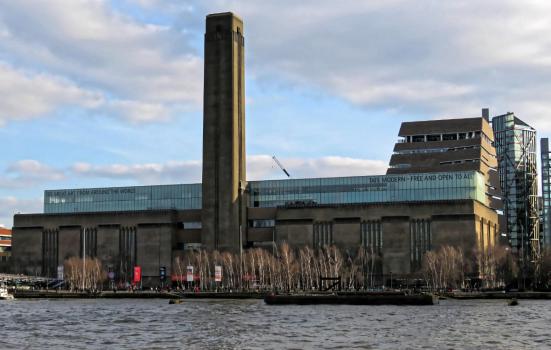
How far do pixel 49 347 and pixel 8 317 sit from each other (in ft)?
141

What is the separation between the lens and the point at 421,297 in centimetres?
14138

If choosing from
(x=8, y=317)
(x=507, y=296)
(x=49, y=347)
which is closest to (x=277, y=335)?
(x=49, y=347)

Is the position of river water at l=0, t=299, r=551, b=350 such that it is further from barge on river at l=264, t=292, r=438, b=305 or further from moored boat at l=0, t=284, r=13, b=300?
moored boat at l=0, t=284, r=13, b=300

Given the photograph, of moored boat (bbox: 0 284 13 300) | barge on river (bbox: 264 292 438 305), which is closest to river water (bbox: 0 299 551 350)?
barge on river (bbox: 264 292 438 305)

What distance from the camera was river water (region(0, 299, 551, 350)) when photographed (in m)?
73.8

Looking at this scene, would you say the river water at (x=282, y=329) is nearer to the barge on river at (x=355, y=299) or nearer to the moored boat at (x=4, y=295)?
the barge on river at (x=355, y=299)

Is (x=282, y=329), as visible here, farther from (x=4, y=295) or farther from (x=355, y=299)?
(x=4, y=295)

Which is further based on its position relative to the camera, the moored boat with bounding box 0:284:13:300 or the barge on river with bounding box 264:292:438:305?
the moored boat with bounding box 0:284:13:300

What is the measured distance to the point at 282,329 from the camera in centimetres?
8869

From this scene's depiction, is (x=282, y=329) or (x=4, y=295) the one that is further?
(x=4, y=295)

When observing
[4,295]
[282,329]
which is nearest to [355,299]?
[282,329]

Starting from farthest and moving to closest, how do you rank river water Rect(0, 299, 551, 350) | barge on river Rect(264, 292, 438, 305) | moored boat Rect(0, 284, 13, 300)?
moored boat Rect(0, 284, 13, 300), barge on river Rect(264, 292, 438, 305), river water Rect(0, 299, 551, 350)

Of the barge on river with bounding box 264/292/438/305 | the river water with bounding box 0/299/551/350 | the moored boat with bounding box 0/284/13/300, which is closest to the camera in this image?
the river water with bounding box 0/299/551/350

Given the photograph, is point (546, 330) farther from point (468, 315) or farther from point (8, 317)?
point (8, 317)
